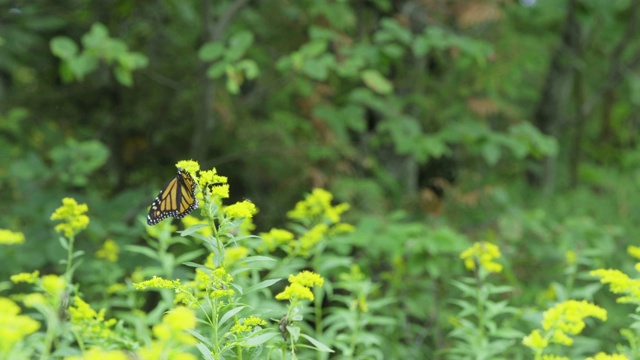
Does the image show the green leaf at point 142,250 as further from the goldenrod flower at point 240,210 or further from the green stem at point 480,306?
the green stem at point 480,306

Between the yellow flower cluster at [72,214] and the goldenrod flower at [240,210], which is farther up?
the yellow flower cluster at [72,214]

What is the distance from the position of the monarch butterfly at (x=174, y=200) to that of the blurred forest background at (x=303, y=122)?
47.1 inches

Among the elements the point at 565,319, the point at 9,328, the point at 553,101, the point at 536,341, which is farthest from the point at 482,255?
the point at 553,101

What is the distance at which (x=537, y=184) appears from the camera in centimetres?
780

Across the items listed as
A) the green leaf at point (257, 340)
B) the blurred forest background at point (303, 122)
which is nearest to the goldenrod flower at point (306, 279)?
the green leaf at point (257, 340)

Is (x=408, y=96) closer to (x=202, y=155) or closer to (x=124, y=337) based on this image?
(x=202, y=155)

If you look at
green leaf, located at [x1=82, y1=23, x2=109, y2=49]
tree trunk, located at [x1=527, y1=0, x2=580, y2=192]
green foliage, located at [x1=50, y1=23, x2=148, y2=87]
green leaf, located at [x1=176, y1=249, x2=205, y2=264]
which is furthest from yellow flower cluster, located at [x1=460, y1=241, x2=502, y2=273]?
tree trunk, located at [x1=527, y1=0, x2=580, y2=192]

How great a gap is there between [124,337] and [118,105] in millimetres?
3122

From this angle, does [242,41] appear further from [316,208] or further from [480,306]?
[480,306]

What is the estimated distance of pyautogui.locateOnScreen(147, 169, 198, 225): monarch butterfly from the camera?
7.23 feet

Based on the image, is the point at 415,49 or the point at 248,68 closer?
the point at 248,68

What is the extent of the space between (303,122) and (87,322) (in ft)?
9.04

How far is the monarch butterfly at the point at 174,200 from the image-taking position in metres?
2.21

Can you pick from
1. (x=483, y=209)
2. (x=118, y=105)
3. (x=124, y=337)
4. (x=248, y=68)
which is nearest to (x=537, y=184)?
(x=483, y=209)
